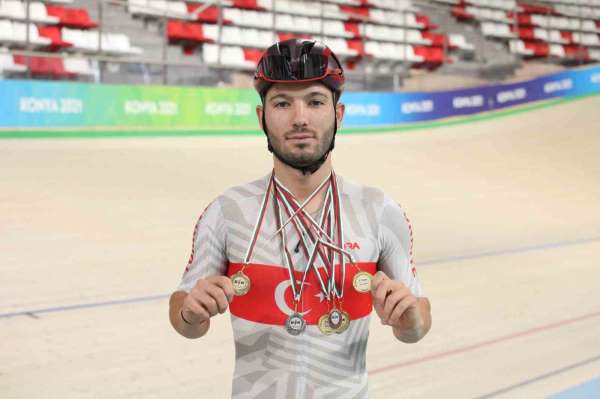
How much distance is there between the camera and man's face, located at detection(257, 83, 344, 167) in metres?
1.40

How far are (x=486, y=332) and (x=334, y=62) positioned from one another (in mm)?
2709

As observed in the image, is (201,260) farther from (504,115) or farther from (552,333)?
(504,115)

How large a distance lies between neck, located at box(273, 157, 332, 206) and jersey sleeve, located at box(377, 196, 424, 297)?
144 millimetres

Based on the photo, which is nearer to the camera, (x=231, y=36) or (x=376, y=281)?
(x=376, y=281)

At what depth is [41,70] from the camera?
8734 mm

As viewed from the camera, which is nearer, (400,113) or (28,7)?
(28,7)

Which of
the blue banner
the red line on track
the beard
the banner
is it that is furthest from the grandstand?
the beard

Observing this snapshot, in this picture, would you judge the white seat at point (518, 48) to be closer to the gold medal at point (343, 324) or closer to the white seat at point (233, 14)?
the white seat at point (233, 14)

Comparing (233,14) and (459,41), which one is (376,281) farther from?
(459,41)

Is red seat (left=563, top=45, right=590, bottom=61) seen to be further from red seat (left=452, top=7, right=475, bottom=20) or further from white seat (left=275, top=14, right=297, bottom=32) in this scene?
white seat (left=275, top=14, right=297, bottom=32)

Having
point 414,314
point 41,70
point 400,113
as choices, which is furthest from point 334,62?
point 400,113

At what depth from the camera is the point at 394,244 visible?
1522 mm

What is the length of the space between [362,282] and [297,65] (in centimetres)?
43

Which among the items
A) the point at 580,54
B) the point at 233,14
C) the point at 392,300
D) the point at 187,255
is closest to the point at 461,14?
the point at 580,54
